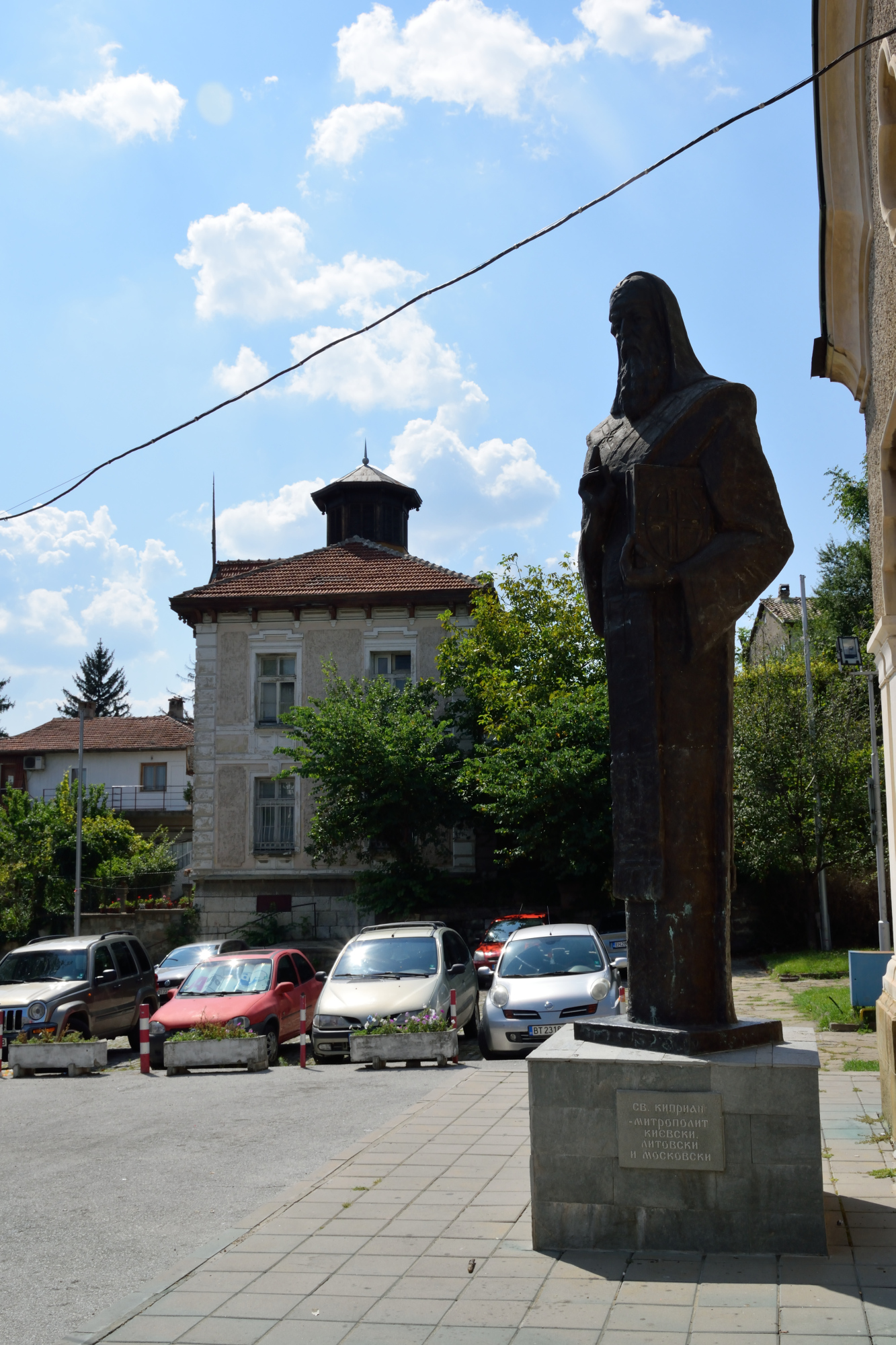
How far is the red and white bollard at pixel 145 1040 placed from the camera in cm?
1352

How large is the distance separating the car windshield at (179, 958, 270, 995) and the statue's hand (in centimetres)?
1060

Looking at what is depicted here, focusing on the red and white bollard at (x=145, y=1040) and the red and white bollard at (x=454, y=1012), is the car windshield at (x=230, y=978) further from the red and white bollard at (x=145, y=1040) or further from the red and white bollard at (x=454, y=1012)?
the red and white bollard at (x=454, y=1012)

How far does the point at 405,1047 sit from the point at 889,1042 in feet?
21.2

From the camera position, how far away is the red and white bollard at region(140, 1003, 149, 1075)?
13.5m

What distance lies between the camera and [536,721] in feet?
89.1

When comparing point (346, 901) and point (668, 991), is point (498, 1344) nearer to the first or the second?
point (668, 991)

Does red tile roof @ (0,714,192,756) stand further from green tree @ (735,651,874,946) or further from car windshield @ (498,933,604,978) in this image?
car windshield @ (498,933,604,978)

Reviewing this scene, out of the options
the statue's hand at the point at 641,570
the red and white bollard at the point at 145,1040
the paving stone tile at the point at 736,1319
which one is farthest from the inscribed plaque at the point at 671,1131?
the red and white bollard at the point at 145,1040

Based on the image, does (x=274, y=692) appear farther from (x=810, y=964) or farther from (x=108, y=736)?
(x=108, y=736)

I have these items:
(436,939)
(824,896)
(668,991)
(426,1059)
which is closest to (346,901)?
(824,896)

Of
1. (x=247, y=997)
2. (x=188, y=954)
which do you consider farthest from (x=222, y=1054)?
(x=188, y=954)

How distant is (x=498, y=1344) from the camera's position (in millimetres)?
4102

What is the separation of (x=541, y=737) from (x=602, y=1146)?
67.7 feet

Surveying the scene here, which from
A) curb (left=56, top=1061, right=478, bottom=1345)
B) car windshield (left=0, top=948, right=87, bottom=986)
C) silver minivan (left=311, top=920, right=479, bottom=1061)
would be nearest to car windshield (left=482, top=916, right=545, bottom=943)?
silver minivan (left=311, top=920, right=479, bottom=1061)
